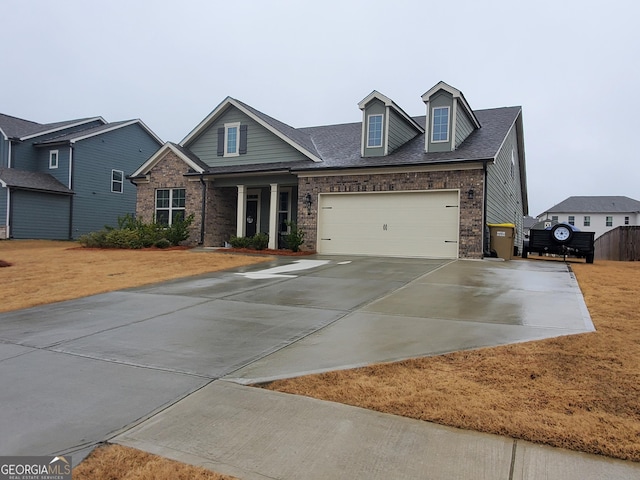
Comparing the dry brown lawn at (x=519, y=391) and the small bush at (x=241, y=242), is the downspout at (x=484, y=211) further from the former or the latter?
the small bush at (x=241, y=242)

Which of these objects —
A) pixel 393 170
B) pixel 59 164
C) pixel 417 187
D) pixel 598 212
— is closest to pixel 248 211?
pixel 393 170

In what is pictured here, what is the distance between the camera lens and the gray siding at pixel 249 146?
711 inches

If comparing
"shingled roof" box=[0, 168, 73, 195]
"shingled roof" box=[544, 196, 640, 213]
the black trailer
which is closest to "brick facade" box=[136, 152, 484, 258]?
the black trailer

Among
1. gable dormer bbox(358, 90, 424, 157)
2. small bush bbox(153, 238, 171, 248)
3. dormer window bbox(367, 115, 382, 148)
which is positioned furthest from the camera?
small bush bbox(153, 238, 171, 248)

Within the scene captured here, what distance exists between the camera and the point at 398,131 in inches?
666

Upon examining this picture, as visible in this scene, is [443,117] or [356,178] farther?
[356,178]

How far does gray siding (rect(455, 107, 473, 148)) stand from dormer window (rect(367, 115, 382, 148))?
281 centimetres

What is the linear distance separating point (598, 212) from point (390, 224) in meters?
56.5

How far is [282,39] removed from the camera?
26375mm

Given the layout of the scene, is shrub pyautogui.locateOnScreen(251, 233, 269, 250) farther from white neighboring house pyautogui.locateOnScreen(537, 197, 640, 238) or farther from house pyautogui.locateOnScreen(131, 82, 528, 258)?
white neighboring house pyautogui.locateOnScreen(537, 197, 640, 238)

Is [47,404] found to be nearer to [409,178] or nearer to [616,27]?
[409,178]

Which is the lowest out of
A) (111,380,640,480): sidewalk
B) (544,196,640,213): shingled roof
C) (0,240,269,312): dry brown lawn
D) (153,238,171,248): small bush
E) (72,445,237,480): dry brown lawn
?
(72,445,237,480): dry brown lawn

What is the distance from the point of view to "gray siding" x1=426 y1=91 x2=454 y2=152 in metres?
15.1

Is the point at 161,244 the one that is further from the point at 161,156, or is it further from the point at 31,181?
the point at 31,181
